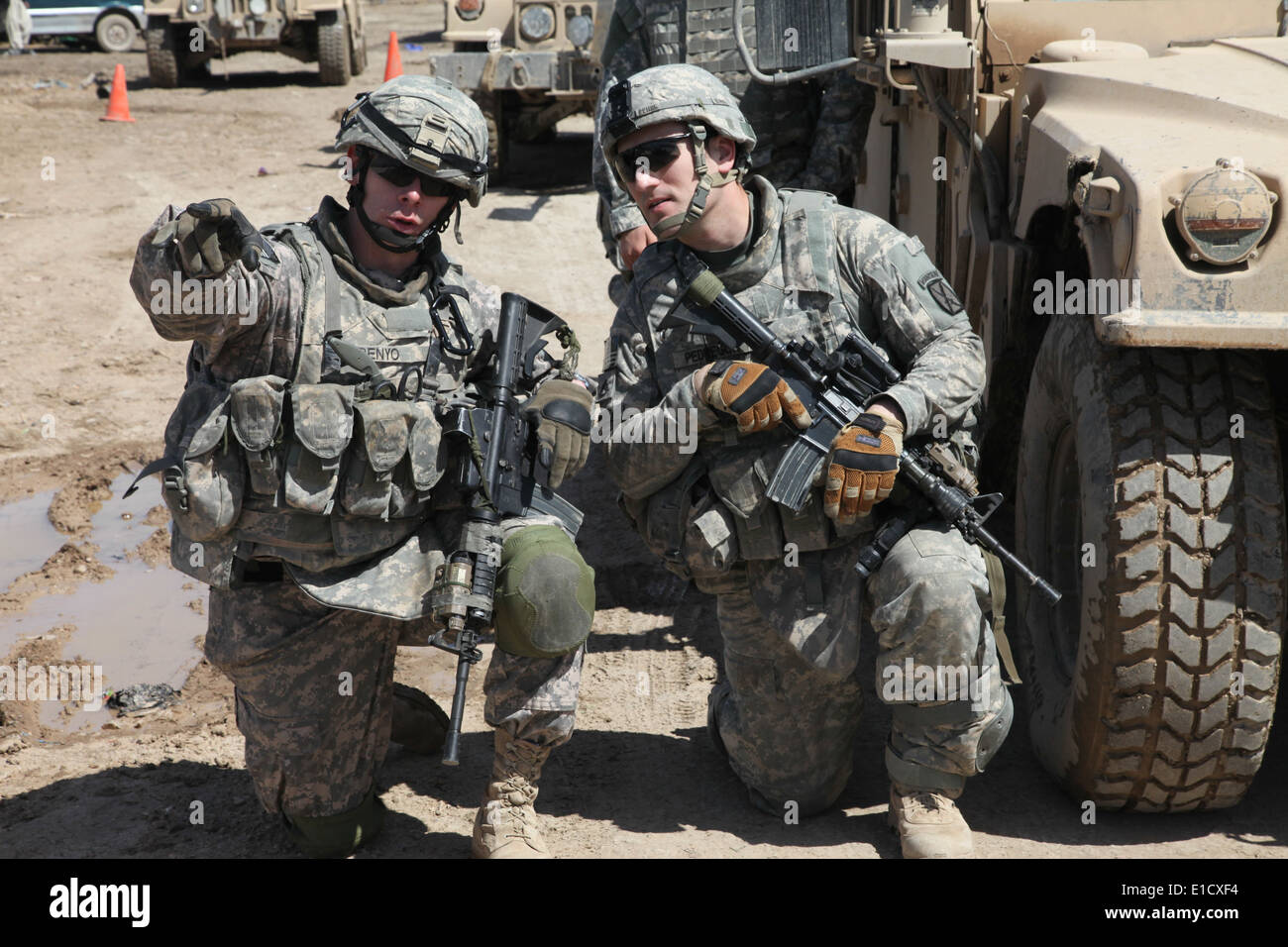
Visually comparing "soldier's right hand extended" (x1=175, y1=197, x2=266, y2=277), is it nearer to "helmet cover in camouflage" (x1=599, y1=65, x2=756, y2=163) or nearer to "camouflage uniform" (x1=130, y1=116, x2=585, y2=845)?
"camouflage uniform" (x1=130, y1=116, x2=585, y2=845)

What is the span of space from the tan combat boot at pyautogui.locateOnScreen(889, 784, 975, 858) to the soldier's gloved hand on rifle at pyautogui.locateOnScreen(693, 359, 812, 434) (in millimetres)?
922

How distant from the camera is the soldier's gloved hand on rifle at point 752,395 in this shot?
3080 millimetres

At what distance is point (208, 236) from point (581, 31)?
8656 mm

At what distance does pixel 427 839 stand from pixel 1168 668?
1805 millimetres

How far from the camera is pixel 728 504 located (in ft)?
10.8

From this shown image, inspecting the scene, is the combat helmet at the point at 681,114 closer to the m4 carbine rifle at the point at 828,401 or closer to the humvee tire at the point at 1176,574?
the m4 carbine rifle at the point at 828,401

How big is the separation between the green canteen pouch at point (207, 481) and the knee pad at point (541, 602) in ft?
2.05

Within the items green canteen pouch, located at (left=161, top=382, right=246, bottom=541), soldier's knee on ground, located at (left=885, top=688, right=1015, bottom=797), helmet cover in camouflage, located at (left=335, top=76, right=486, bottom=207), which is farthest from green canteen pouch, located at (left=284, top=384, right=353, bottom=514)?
soldier's knee on ground, located at (left=885, top=688, right=1015, bottom=797)

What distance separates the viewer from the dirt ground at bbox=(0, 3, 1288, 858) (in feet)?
11.1

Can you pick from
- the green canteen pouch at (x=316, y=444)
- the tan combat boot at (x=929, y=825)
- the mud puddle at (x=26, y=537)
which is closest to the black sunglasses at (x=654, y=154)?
the green canteen pouch at (x=316, y=444)

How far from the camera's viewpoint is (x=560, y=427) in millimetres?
3266

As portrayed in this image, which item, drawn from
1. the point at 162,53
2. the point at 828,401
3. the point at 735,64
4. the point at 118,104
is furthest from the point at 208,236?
the point at 162,53
